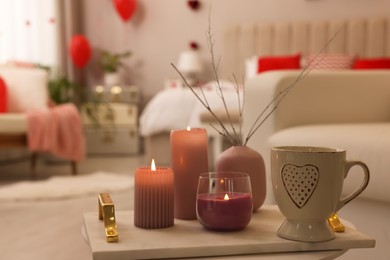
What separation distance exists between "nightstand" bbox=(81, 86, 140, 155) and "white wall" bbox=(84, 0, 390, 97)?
572 mm

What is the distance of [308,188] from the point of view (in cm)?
106

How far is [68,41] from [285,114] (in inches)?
164

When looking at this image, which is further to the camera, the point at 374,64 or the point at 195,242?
the point at 374,64

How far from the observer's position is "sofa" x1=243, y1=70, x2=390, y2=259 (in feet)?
5.88

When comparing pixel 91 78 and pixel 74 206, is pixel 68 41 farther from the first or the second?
pixel 74 206

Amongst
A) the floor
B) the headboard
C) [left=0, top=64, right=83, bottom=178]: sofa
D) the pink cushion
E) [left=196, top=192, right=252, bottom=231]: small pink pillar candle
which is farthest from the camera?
the headboard

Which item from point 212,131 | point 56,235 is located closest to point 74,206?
point 56,235

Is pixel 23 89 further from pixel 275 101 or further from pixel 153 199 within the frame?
pixel 153 199

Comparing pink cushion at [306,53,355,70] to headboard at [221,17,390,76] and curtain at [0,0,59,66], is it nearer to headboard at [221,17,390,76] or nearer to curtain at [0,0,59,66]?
headboard at [221,17,390,76]

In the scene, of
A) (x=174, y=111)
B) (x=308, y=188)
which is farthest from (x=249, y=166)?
(x=174, y=111)

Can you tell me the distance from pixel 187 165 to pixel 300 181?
27cm

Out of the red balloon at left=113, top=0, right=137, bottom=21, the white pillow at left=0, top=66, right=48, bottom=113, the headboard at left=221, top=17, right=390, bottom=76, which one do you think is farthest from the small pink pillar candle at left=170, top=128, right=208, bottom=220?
the red balloon at left=113, top=0, right=137, bottom=21

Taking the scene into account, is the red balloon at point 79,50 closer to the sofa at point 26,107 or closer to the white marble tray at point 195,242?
the sofa at point 26,107

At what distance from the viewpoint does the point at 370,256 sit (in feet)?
5.61
